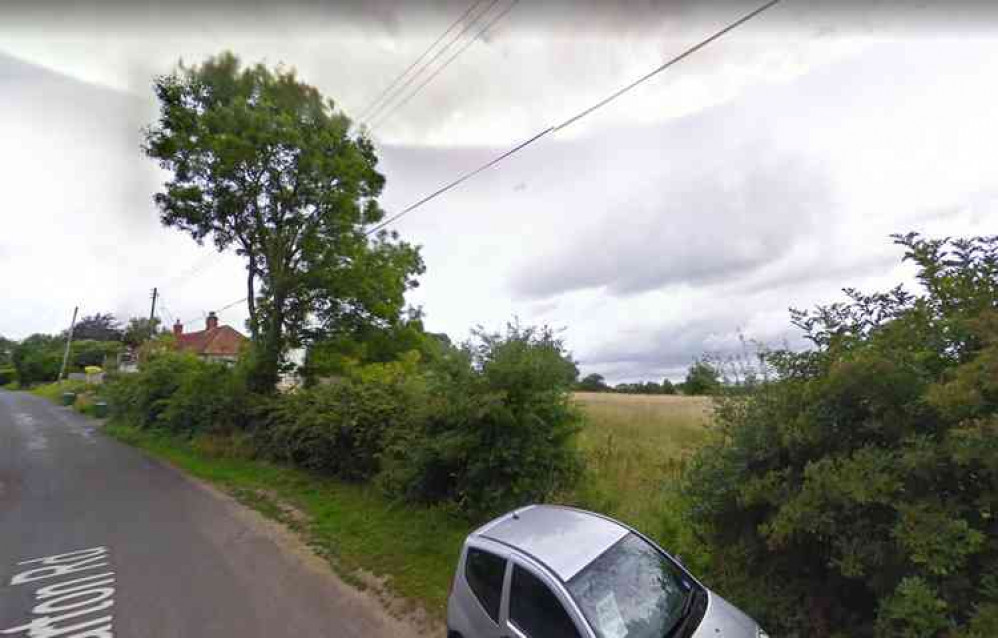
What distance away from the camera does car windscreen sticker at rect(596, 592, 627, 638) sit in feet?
8.85

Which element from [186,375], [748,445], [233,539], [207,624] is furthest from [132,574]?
[186,375]

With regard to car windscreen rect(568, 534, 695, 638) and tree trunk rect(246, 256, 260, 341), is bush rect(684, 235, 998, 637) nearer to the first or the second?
car windscreen rect(568, 534, 695, 638)

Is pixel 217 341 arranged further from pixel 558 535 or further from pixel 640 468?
pixel 558 535

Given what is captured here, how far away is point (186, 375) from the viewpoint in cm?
1680

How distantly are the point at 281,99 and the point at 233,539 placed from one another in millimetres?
13741

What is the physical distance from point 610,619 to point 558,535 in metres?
0.71

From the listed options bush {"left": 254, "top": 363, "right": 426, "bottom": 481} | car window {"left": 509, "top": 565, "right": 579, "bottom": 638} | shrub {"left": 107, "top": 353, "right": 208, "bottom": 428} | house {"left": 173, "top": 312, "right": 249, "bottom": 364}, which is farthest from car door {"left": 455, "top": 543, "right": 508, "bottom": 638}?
house {"left": 173, "top": 312, "right": 249, "bottom": 364}

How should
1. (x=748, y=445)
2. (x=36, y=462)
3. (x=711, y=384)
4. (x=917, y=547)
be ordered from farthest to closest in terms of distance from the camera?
1. (x=36, y=462)
2. (x=711, y=384)
3. (x=748, y=445)
4. (x=917, y=547)

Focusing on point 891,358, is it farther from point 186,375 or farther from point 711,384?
point 186,375

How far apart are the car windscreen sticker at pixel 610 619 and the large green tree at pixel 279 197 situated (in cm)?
1242

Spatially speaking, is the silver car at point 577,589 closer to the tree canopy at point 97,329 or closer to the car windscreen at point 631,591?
the car windscreen at point 631,591

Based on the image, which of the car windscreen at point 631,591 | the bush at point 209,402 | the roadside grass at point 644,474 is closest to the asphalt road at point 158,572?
the car windscreen at point 631,591

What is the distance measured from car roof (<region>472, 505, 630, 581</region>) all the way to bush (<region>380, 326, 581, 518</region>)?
99.8 inches

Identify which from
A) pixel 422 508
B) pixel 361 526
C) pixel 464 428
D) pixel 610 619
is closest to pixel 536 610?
pixel 610 619
